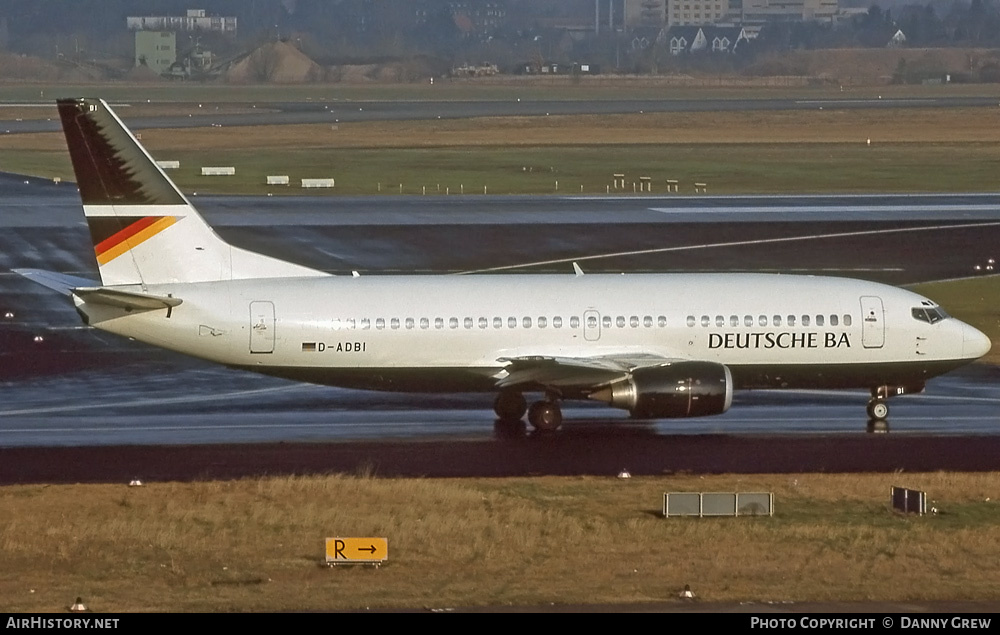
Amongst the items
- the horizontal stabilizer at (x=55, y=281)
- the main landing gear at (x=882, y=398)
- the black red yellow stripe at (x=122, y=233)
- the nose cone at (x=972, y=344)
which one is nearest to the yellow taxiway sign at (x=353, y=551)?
the black red yellow stripe at (x=122, y=233)

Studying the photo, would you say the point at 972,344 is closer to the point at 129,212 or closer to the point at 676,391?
the point at 676,391

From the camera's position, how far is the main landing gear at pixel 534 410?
41938 mm

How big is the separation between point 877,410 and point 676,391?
6.94 metres

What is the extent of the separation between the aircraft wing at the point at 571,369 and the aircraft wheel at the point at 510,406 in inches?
45.5

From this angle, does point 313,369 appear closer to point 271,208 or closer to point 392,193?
point 271,208

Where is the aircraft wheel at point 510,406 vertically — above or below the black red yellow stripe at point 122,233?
below

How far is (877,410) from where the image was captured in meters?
44.0

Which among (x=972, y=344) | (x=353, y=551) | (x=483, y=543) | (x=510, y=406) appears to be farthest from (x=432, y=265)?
(x=353, y=551)

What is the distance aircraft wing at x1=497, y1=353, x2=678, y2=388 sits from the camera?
40.8 m

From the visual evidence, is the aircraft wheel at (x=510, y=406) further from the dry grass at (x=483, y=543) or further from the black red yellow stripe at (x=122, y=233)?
the black red yellow stripe at (x=122, y=233)

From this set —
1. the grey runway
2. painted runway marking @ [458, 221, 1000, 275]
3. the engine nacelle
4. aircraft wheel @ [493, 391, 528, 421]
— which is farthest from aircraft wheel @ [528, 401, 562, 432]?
painted runway marking @ [458, 221, 1000, 275]

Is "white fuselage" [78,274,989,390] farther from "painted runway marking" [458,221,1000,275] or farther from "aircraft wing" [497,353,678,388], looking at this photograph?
"painted runway marking" [458,221,1000,275]

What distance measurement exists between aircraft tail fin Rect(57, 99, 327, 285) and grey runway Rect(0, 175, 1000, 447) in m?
4.06
